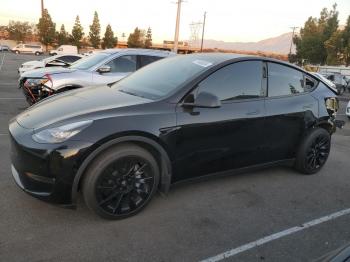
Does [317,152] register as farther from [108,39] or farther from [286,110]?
[108,39]

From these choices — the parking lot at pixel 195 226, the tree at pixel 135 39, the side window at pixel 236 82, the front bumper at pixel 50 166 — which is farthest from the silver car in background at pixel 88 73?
the tree at pixel 135 39

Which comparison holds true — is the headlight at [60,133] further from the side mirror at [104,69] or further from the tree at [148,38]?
the tree at [148,38]

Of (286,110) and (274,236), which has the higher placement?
(286,110)

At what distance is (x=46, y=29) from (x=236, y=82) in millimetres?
68396

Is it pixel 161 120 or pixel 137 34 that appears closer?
pixel 161 120

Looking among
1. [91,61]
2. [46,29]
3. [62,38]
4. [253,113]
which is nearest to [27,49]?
[46,29]

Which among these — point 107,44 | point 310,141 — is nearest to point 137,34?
point 107,44

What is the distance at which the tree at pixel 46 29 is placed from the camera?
6463cm

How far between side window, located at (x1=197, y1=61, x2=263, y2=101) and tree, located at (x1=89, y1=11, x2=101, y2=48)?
242 feet

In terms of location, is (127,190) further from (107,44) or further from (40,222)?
(107,44)

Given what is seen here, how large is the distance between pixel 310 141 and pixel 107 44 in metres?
74.6

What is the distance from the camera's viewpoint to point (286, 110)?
14.8ft

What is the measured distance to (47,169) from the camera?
3.09m

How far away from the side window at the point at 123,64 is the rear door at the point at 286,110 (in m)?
4.23
